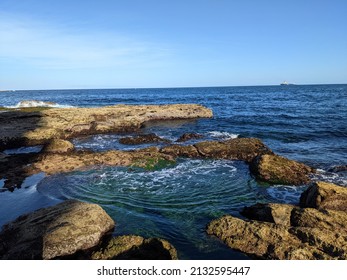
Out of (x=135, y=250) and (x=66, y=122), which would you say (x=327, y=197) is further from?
(x=66, y=122)

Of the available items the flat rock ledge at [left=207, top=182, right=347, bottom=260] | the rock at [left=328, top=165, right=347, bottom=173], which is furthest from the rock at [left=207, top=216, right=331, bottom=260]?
the rock at [left=328, top=165, right=347, bottom=173]

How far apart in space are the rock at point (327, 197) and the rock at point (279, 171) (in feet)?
11.1

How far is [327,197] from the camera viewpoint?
1115 centimetres

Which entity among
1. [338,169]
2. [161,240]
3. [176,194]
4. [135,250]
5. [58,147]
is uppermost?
[58,147]

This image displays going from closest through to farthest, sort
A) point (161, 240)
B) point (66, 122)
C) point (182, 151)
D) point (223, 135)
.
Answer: point (161, 240) < point (182, 151) < point (223, 135) < point (66, 122)

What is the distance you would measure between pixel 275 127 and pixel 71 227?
103ft

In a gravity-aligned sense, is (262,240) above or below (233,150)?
below

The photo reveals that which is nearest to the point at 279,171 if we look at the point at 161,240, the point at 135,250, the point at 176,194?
the point at 176,194

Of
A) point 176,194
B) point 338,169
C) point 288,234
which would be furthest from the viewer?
point 338,169

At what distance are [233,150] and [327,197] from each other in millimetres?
9407

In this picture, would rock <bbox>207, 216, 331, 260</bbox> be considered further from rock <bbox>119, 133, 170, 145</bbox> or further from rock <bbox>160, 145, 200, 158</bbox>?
rock <bbox>119, 133, 170, 145</bbox>

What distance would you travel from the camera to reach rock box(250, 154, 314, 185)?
15195 millimetres

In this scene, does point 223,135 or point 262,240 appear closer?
point 262,240

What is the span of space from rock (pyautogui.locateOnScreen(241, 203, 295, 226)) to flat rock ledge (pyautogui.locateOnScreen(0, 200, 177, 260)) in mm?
3924
